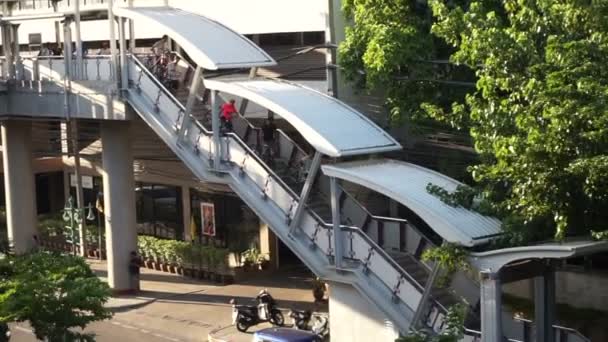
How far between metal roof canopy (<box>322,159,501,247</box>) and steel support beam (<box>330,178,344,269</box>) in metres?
0.42

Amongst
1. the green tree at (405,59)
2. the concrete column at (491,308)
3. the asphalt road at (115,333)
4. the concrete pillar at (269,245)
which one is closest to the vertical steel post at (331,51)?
the green tree at (405,59)

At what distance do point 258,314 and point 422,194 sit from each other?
746 centimetres

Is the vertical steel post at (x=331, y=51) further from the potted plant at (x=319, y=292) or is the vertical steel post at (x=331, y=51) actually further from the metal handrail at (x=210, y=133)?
the potted plant at (x=319, y=292)

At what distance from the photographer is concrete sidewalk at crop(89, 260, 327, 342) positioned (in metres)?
27.4

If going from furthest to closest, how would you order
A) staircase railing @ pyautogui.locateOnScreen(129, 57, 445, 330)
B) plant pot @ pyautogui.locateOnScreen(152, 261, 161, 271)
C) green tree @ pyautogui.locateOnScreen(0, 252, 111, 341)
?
plant pot @ pyautogui.locateOnScreen(152, 261, 161, 271), staircase railing @ pyautogui.locateOnScreen(129, 57, 445, 330), green tree @ pyautogui.locateOnScreen(0, 252, 111, 341)

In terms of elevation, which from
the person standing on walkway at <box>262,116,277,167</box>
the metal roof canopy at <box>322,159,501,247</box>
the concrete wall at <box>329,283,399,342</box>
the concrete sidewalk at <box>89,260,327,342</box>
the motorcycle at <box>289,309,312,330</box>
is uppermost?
the person standing on walkway at <box>262,116,277,167</box>

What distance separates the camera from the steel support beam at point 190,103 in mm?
25500

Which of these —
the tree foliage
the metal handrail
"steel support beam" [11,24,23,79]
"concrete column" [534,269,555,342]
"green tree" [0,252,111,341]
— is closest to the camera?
the tree foliage

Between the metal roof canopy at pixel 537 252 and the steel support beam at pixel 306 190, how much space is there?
4.84 metres

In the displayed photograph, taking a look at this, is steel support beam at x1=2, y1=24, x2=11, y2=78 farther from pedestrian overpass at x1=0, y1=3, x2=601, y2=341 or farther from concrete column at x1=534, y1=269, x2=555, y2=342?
concrete column at x1=534, y1=269, x2=555, y2=342

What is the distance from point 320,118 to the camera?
76.4 ft

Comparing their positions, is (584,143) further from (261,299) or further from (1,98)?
(1,98)

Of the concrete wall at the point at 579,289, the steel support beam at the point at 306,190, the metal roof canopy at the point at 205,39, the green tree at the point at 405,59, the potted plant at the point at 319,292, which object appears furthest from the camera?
the potted plant at the point at 319,292

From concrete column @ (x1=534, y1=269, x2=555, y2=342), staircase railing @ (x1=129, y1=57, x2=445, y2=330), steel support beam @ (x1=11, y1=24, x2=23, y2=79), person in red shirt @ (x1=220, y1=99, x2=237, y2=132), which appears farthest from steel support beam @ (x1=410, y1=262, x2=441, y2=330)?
steel support beam @ (x1=11, y1=24, x2=23, y2=79)
